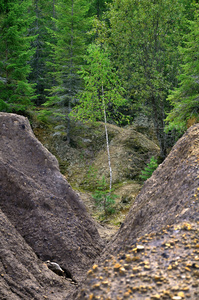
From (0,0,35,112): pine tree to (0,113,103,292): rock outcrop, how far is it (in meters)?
8.05

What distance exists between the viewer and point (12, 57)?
17828mm

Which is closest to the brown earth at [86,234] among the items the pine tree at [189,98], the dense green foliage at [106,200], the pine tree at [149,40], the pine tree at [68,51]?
the pine tree at [189,98]

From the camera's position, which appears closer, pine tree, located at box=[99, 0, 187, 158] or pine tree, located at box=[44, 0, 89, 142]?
pine tree, located at box=[99, 0, 187, 158]

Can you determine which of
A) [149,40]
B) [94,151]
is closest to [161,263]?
[149,40]

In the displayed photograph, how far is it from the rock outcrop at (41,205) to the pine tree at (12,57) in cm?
805

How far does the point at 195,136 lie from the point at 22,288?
558 centimetres

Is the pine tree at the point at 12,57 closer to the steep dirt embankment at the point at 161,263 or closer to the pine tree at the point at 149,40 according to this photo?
the pine tree at the point at 149,40

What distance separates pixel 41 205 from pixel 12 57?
13.3 metres

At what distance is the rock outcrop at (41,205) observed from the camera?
309 inches

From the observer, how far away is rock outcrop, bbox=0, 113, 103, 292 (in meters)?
7.84

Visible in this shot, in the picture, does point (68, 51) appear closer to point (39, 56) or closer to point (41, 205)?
point (39, 56)

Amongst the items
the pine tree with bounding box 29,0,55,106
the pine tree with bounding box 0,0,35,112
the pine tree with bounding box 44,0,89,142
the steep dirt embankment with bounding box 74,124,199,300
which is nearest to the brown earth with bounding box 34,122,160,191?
the pine tree with bounding box 44,0,89,142

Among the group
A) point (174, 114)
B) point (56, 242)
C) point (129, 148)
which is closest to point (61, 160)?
point (129, 148)

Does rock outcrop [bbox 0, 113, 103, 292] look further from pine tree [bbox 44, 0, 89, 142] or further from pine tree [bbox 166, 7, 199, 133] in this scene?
pine tree [bbox 44, 0, 89, 142]
